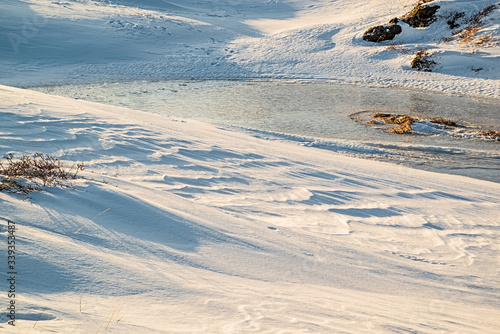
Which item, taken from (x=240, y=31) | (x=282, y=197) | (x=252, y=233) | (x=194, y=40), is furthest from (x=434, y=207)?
(x=240, y=31)

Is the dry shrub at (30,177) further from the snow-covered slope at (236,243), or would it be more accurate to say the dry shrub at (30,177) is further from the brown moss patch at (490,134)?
the brown moss patch at (490,134)

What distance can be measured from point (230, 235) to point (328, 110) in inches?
326

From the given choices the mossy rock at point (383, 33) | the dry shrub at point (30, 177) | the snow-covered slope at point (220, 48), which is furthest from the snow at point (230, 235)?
the mossy rock at point (383, 33)

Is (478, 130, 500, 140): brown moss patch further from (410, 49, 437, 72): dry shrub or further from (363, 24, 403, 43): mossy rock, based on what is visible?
(363, 24, 403, 43): mossy rock

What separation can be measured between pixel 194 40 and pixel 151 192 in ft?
56.3

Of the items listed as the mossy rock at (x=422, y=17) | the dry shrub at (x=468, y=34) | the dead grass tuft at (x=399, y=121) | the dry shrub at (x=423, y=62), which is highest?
the mossy rock at (x=422, y=17)

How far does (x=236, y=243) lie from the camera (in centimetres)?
320

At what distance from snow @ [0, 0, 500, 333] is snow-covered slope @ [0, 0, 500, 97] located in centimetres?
868

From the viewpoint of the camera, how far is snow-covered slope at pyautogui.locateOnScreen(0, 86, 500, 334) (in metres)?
2.21

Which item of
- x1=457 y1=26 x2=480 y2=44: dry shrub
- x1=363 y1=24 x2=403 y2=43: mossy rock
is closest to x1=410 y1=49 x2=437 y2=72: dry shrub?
x1=457 y1=26 x2=480 y2=44: dry shrub

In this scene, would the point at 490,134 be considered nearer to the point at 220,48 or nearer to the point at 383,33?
the point at 383,33

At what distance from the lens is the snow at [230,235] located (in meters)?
2.22

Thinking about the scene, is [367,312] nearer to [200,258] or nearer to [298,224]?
[200,258]

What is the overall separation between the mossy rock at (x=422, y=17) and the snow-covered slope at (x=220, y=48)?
391 mm
